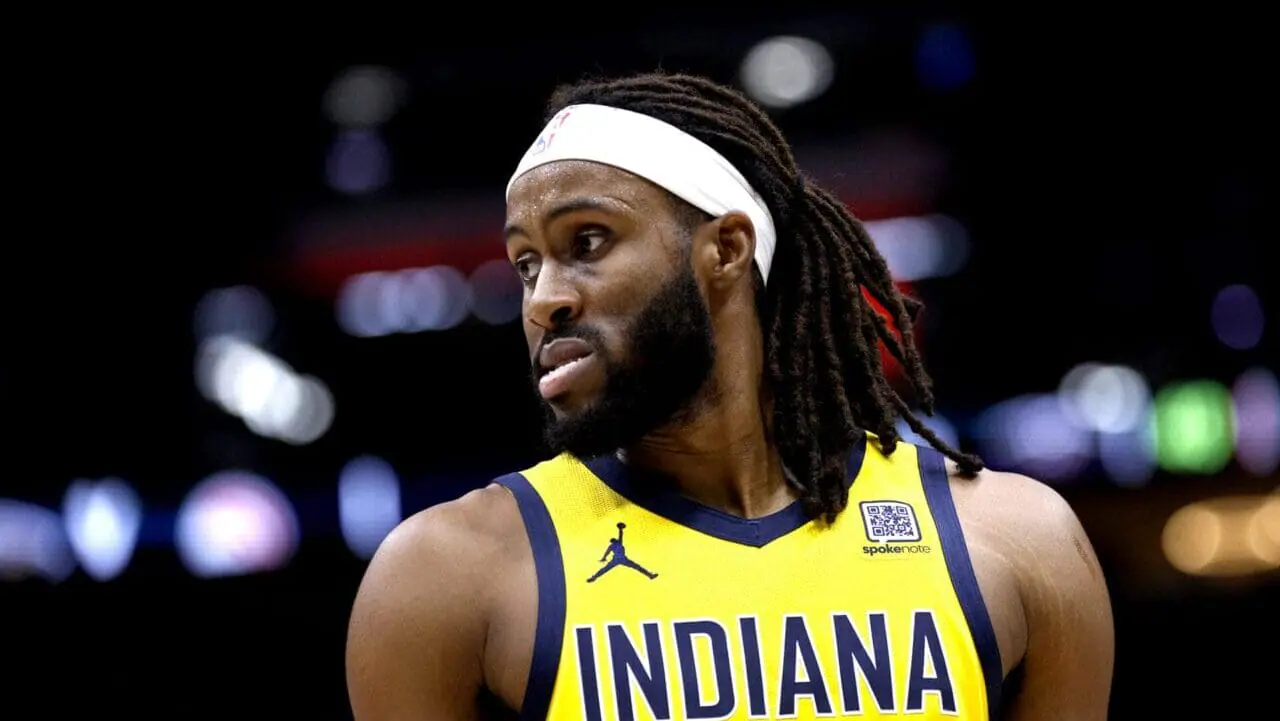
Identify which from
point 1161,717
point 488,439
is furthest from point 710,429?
point 488,439

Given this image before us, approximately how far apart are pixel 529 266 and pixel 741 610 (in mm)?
704

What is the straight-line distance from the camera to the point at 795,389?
2.70m

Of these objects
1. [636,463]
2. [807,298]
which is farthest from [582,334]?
[807,298]

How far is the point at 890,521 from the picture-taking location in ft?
8.32

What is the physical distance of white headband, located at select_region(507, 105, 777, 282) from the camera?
2.57 meters

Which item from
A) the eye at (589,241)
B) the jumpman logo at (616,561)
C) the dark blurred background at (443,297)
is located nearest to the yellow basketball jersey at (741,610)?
the jumpman logo at (616,561)

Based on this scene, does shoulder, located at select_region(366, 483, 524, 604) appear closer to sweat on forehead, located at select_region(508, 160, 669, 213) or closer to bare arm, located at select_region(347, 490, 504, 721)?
bare arm, located at select_region(347, 490, 504, 721)

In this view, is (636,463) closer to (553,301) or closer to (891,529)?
(553,301)

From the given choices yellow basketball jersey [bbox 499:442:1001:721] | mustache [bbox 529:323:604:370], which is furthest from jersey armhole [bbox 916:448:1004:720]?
mustache [bbox 529:323:604:370]

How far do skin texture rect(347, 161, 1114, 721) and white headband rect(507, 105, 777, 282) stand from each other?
0.09 feet

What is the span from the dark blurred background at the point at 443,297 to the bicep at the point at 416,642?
26.7 feet

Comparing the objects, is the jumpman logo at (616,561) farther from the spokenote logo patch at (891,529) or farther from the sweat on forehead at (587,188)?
the sweat on forehead at (587,188)

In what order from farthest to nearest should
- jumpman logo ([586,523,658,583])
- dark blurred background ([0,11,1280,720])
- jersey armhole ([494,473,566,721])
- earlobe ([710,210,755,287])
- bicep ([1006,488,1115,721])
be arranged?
dark blurred background ([0,11,1280,720]) < earlobe ([710,210,755,287]) < bicep ([1006,488,1115,721]) < jumpman logo ([586,523,658,583]) < jersey armhole ([494,473,566,721])

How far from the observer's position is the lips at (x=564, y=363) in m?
2.48
